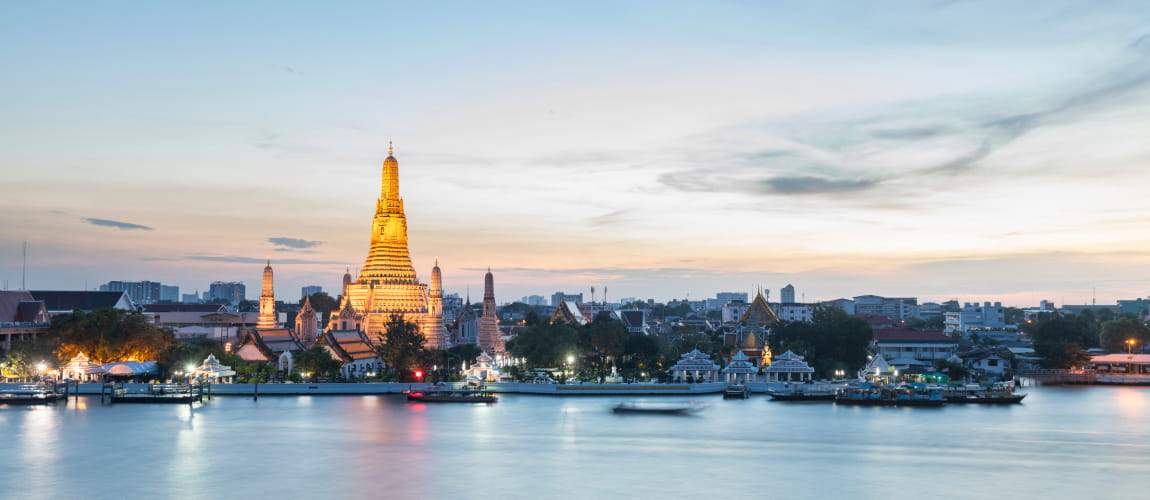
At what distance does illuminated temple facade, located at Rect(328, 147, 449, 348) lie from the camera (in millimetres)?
87875

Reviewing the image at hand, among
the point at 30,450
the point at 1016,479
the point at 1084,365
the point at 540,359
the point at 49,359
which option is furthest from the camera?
the point at 1084,365

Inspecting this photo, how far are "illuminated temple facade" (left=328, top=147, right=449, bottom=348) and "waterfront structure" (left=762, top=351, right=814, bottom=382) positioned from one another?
29.5m

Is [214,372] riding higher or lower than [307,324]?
lower

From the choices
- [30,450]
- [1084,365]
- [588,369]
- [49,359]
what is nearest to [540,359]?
[588,369]

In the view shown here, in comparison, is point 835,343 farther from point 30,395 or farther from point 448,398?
point 30,395

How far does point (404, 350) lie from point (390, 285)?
20.3 meters

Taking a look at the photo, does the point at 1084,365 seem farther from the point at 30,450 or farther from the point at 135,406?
the point at 30,450

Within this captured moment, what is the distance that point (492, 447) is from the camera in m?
43.6

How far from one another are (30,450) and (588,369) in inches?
1804

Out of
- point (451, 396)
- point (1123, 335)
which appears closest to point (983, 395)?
point (1123, 335)

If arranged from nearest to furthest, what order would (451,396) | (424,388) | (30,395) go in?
(30,395) < (451,396) < (424,388)

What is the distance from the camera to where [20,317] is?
77500 mm

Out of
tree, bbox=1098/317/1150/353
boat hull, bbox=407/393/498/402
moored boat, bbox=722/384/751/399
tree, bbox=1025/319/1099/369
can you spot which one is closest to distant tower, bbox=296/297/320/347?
boat hull, bbox=407/393/498/402

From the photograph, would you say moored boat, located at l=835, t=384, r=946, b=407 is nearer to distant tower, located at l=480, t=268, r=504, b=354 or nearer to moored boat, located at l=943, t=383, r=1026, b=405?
moored boat, located at l=943, t=383, r=1026, b=405
